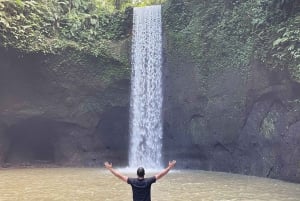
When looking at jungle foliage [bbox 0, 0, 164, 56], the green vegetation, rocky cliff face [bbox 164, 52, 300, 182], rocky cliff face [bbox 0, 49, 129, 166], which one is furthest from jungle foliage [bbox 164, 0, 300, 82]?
rocky cliff face [bbox 0, 49, 129, 166]

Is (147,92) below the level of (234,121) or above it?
above

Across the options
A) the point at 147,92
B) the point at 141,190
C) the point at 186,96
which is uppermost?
the point at 147,92

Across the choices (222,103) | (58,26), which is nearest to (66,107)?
(58,26)

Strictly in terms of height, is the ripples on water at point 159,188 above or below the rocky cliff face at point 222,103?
below

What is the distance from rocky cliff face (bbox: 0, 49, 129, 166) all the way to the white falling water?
780 mm

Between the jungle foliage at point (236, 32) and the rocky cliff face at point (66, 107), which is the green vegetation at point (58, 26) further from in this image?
the jungle foliage at point (236, 32)

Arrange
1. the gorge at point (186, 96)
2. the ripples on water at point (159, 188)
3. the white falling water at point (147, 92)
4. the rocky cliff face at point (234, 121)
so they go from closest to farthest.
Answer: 1. the ripples on water at point (159, 188)
2. the rocky cliff face at point (234, 121)
3. the gorge at point (186, 96)
4. the white falling water at point (147, 92)

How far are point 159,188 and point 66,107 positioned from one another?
10.8 m

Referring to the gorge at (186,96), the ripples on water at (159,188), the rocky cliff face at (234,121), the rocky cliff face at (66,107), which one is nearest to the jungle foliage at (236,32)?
the gorge at (186,96)

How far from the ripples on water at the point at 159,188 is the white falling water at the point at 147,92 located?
4.78 metres

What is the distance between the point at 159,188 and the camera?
Answer: 13.8 m

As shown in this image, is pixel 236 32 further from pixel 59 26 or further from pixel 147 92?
pixel 59 26

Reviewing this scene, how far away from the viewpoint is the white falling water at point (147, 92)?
22.4m

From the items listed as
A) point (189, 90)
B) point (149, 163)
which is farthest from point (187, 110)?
point (149, 163)
